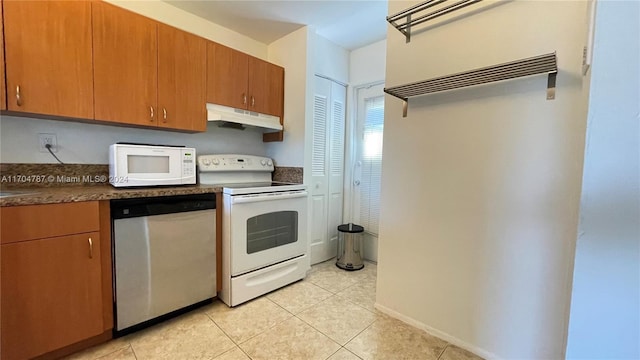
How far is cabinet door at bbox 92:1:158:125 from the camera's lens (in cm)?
163

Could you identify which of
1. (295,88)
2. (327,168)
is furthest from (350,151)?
(295,88)

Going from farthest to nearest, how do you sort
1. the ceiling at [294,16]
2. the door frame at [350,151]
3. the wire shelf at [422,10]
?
1. the door frame at [350,151]
2. the ceiling at [294,16]
3. the wire shelf at [422,10]

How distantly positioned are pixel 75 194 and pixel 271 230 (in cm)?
128

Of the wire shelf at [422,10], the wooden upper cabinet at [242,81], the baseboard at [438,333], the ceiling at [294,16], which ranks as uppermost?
the ceiling at [294,16]

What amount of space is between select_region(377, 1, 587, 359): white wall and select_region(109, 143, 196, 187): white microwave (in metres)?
1.49

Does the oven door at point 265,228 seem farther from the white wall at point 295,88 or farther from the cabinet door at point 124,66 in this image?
the cabinet door at point 124,66

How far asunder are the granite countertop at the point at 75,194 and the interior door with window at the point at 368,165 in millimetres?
1714

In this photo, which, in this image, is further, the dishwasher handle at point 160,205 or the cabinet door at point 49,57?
the dishwasher handle at point 160,205

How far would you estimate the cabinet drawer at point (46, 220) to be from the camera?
122 cm

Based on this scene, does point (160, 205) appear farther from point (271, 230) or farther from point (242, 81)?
point (242, 81)

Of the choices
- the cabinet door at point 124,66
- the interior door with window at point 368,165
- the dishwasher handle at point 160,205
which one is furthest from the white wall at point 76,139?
the interior door with window at point 368,165

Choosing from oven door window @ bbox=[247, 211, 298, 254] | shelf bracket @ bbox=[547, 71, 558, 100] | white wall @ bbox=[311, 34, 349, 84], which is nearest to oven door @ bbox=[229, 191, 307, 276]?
oven door window @ bbox=[247, 211, 298, 254]

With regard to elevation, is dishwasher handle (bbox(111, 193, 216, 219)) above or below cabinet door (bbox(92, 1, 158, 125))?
below

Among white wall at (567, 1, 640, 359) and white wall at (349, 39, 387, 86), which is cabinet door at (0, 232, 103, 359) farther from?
white wall at (349, 39, 387, 86)
